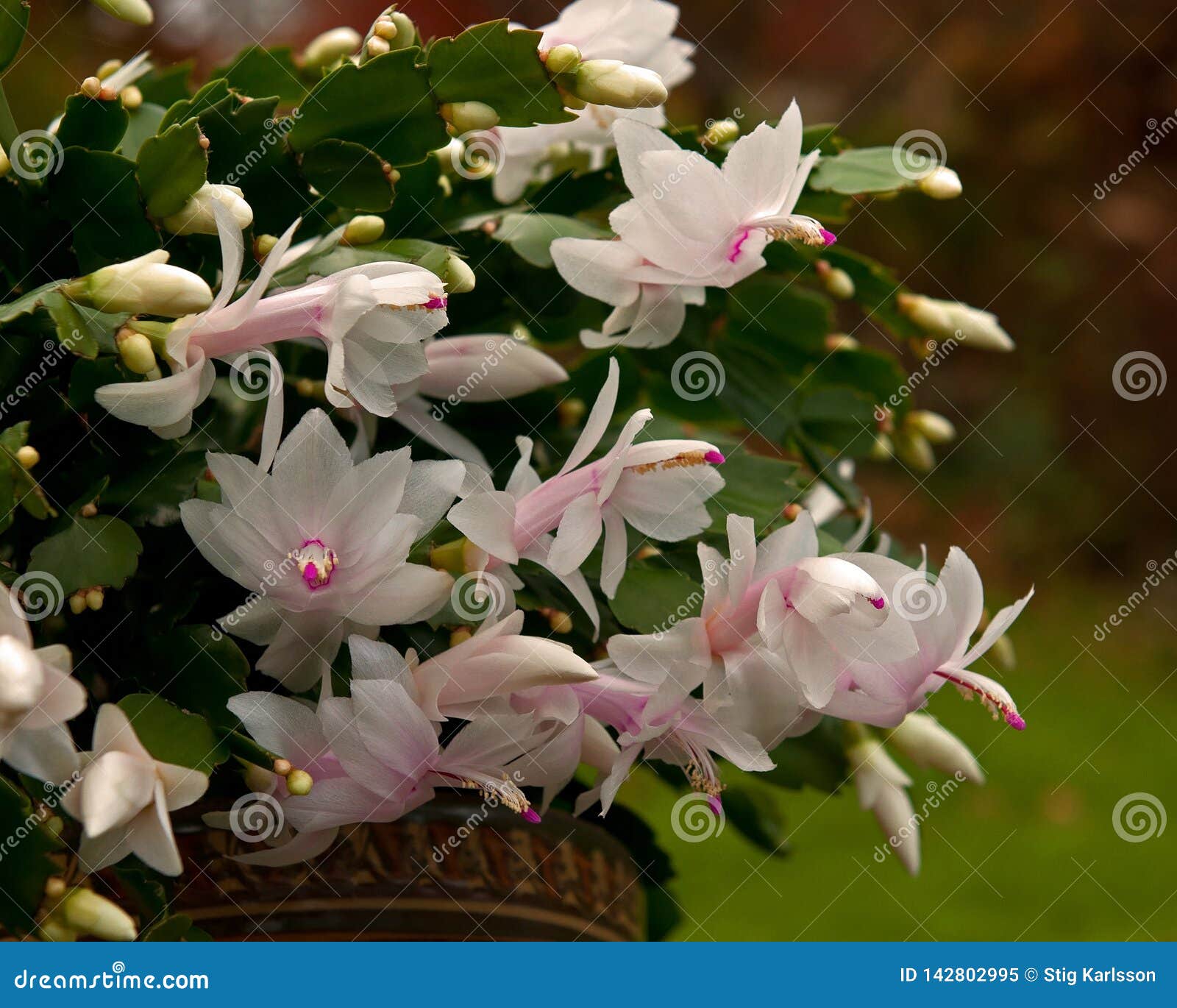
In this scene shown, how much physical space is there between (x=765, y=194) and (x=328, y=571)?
199mm

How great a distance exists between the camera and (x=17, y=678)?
0.28 metres

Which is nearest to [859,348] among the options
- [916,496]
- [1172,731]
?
[1172,731]

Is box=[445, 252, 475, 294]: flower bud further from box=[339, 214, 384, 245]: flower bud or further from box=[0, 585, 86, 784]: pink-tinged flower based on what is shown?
box=[0, 585, 86, 784]: pink-tinged flower

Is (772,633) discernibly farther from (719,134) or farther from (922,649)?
(719,134)

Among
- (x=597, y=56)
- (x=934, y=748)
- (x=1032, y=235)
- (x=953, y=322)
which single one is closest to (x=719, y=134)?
(x=597, y=56)

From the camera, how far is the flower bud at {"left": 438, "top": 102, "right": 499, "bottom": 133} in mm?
411

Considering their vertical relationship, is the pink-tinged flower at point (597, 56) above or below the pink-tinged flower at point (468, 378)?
above

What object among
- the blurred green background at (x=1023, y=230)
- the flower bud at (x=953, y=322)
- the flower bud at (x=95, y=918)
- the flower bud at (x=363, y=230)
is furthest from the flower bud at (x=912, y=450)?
the blurred green background at (x=1023, y=230)

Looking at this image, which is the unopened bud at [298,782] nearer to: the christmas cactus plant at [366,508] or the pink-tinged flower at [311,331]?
the christmas cactus plant at [366,508]

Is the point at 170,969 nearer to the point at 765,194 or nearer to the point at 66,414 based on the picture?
the point at 66,414

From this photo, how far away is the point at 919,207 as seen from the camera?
2.64 metres

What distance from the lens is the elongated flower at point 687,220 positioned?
0.40m

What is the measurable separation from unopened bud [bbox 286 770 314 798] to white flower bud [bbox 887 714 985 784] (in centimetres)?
26

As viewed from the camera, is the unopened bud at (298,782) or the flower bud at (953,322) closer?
the unopened bud at (298,782)
